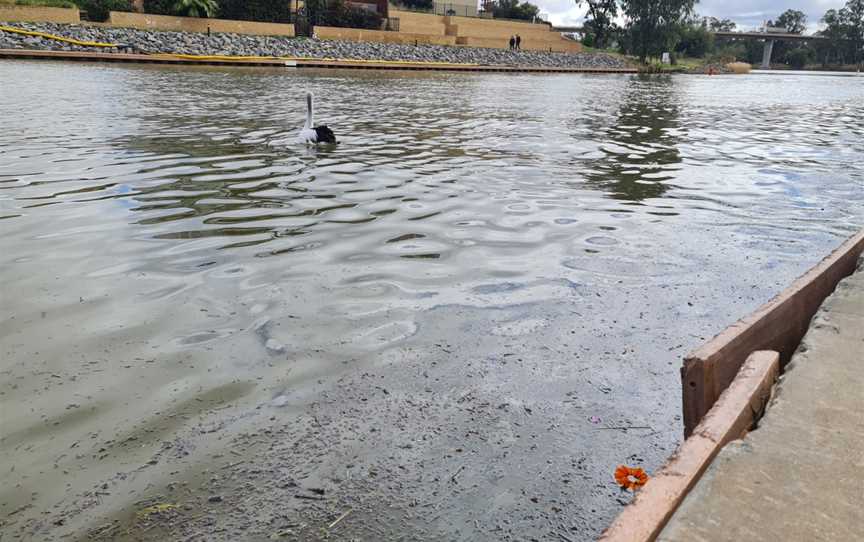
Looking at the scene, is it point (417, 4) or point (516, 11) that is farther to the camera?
point (516, 11)

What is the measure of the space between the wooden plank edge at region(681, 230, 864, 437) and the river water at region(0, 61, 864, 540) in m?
0.47

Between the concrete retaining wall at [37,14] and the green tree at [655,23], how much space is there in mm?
53420

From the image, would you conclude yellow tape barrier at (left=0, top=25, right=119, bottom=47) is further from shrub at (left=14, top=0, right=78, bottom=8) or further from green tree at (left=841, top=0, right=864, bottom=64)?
green tree at (left=841, top=0, right=864, bottom=64)

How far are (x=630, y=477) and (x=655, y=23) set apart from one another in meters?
75.5

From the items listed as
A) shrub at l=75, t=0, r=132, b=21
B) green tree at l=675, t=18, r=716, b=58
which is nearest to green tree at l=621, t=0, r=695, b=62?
green tree at l=675, t=18, r=716, b=58

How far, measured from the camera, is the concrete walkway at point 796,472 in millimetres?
1519

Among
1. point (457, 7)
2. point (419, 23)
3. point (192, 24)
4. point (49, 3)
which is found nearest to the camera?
point (49, 3)

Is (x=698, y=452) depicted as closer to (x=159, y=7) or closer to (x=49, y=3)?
(x=49, y=3)

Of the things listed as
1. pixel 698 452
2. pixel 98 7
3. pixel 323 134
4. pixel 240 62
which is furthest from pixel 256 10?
pixel 698 452

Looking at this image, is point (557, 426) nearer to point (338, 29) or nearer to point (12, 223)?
point (12, 223)

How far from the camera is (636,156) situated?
10188mm

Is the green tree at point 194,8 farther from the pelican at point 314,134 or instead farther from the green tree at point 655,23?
the green tree at point 655,23

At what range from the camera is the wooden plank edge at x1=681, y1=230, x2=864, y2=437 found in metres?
2.20

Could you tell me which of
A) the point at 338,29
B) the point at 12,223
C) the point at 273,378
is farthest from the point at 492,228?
the point at 338,29
